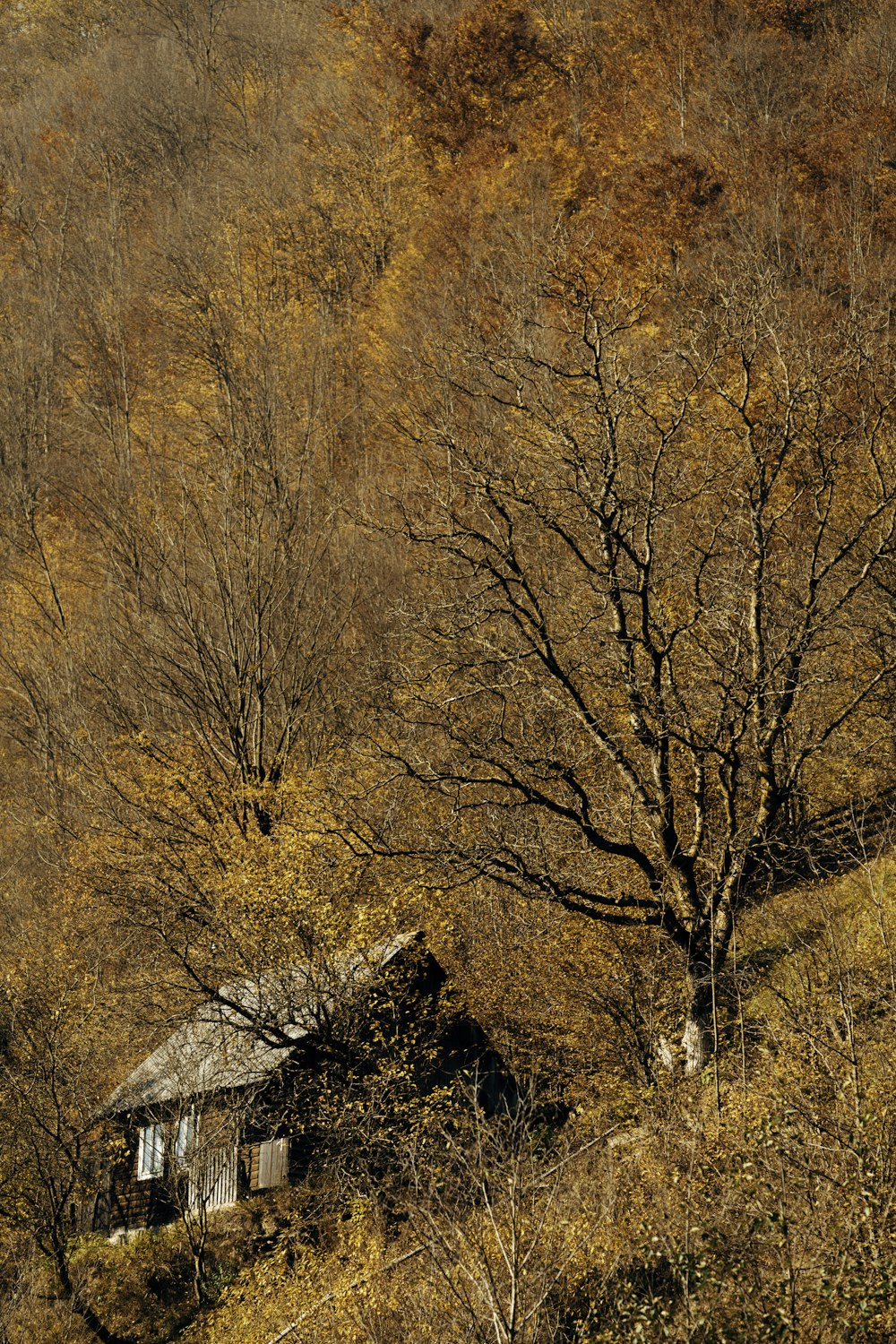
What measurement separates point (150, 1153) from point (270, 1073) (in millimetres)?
5949

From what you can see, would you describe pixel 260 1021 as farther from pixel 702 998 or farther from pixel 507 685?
pixel 702 998

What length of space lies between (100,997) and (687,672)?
10.8m

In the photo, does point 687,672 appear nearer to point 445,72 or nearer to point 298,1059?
point 298,1059

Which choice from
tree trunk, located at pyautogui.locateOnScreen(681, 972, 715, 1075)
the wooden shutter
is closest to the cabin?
the wooden shutter

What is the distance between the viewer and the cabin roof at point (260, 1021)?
14836 mm

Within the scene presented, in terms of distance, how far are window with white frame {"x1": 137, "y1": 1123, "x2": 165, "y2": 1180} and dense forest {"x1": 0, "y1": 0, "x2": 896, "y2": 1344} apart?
836mm

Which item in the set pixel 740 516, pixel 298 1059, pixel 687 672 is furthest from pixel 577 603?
pixel 298 1059

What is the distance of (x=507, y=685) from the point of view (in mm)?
13438

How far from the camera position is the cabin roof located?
1484cm

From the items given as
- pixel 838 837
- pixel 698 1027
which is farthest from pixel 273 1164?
pixel 838 837

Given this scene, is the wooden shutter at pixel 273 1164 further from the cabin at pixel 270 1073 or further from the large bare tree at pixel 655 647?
the large bare tree at pixel 655 647

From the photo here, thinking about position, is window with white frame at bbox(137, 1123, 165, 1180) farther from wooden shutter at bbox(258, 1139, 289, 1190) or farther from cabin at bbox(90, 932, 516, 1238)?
wooden shutter at bbox(258, 1139, 289, 1190)

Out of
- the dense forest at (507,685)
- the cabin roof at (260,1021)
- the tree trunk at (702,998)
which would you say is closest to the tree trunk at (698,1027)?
the tree trunk at (702,998)

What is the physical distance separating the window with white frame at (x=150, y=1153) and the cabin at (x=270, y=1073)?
0.03 metres
